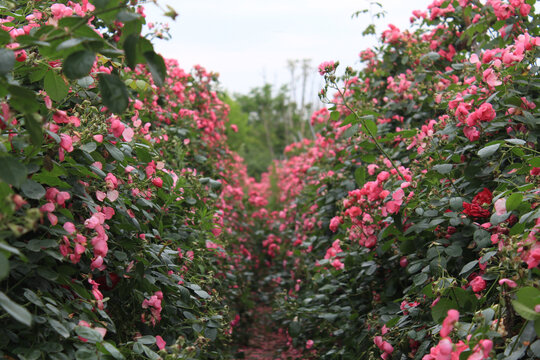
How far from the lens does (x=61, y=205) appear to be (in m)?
1.18

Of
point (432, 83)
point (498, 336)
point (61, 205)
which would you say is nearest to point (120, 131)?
point (61, 205)

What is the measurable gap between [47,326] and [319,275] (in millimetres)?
1913

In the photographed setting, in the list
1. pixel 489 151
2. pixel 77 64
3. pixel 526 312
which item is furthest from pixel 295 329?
pixel 77 64

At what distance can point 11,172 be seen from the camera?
0.78 meters

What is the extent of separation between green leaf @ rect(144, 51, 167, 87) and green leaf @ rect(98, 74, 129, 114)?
0.22 feet

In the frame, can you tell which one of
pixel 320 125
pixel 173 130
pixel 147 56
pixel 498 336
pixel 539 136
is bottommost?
pixel 498 336

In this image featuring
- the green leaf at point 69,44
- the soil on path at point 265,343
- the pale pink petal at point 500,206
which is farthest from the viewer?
the soil on path at point 265,343

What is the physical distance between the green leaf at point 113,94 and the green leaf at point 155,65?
0.07 meters

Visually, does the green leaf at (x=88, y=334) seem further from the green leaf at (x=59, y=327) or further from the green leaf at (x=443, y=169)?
the green leaf at (x=443, y=169)

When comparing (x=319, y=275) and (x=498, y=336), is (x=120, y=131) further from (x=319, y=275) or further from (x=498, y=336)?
(x=319, y=275)

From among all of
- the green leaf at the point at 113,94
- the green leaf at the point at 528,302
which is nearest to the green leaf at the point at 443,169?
the green leaf at the point at 528,302

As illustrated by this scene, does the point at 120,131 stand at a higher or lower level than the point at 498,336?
higher

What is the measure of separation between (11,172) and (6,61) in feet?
0.65

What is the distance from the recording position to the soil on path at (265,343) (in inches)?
136
